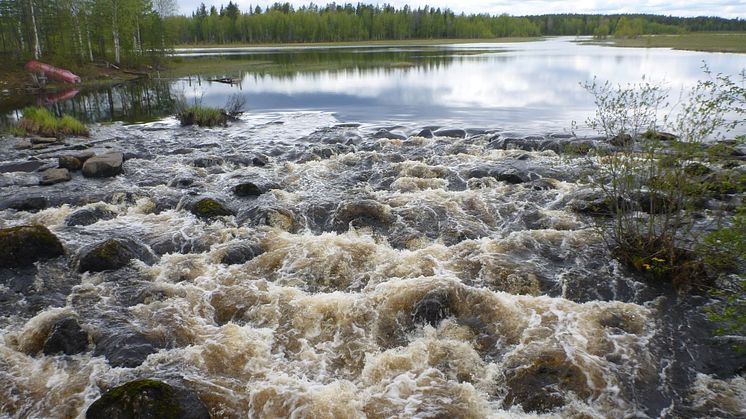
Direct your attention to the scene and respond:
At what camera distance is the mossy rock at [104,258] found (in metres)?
13.7

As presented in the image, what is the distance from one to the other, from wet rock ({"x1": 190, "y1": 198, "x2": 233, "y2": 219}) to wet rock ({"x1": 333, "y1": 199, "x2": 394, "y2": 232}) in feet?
14.0

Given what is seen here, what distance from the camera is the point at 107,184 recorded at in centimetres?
2181

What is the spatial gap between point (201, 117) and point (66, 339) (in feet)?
95.4

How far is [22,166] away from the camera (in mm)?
24516

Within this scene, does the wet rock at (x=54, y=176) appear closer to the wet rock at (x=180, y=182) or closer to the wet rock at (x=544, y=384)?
the wet rock at (x=180, y=182)

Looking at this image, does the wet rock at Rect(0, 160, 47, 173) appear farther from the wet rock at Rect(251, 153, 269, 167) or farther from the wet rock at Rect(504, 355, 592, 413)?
the wet rock at Rect(504, 355, 592, 413)

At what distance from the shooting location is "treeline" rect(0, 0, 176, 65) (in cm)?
6738

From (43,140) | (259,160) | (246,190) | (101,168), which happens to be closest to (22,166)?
(101,168)

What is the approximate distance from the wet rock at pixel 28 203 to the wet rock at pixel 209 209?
20.2 feet

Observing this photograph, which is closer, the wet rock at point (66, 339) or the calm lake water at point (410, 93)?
the wet rock at point (66, 339)

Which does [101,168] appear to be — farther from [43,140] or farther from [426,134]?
[426,134]

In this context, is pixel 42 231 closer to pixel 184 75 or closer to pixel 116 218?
pixel 116 218

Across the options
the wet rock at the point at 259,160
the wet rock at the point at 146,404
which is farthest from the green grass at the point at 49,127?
the wet rock at the point at 146,404

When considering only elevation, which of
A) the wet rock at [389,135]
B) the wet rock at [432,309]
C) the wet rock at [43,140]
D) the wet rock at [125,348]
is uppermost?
the wet rock at [43,140]
